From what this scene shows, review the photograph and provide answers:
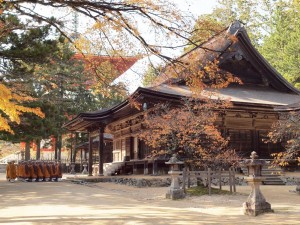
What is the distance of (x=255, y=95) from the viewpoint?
2283 centimetres

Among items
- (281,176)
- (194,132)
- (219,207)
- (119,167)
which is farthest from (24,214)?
(119,167)

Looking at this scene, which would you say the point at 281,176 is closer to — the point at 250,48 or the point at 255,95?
the point at 255,95

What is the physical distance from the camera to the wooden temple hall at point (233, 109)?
20203 mm

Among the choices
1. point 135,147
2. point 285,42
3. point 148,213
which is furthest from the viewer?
point 285,42

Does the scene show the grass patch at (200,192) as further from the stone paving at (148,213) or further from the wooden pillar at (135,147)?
the wooden pillar at (135,147)

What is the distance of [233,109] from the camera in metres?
20.9

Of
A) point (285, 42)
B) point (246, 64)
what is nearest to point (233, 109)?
point (246, 64)

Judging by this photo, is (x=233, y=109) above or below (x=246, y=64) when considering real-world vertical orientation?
below

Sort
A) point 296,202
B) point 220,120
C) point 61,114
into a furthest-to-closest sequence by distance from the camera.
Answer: point 61,114 → point 220,120 → point 296,202

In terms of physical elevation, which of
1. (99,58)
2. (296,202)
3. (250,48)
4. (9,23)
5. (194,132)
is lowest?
(296,202)

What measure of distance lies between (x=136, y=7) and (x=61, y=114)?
30.8m

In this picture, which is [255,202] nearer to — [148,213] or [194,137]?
[148,213]

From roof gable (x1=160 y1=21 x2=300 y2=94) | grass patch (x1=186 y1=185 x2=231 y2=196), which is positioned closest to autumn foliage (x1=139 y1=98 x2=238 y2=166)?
grass patch (x1=186 y1=185 x2=231 y2=196)

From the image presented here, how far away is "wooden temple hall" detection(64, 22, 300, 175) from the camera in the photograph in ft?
66.3
